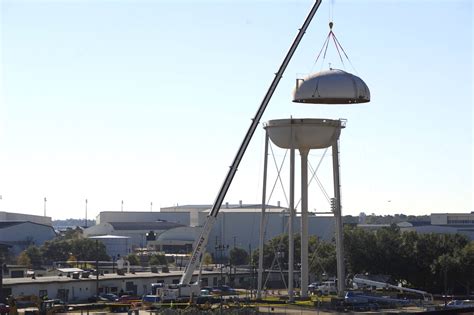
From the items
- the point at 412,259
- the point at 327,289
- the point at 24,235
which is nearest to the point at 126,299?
the point at 327,289

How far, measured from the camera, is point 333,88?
224ft

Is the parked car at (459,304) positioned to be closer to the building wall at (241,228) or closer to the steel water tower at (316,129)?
the steel water tower at (316,129)

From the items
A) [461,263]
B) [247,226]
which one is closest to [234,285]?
[461,263]

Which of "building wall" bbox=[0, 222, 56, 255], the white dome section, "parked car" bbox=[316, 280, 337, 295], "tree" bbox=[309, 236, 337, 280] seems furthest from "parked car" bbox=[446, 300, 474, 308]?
"building wall" bbox=[0, 222, 56, 255]

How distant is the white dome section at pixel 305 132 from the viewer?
7031cm

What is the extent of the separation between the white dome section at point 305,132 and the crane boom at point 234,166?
4.82ft

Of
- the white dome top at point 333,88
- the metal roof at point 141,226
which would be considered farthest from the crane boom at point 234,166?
the metal roof at point 141,226

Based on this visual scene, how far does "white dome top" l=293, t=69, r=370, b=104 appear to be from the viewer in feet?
224

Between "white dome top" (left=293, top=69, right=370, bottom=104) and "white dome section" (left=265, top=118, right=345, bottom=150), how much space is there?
159cm

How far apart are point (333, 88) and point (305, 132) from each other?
396 cm

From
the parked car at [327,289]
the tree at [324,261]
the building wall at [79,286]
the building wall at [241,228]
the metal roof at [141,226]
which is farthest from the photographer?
the metal roof at [141,226]

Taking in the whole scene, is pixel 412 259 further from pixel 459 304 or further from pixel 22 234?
pixel 22 234

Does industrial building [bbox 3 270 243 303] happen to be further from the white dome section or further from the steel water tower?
the white dome section

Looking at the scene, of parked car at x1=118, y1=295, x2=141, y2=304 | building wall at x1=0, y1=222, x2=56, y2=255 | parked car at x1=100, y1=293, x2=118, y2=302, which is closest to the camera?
parked car at x1=118, y1=295, x2=141, y2=304
